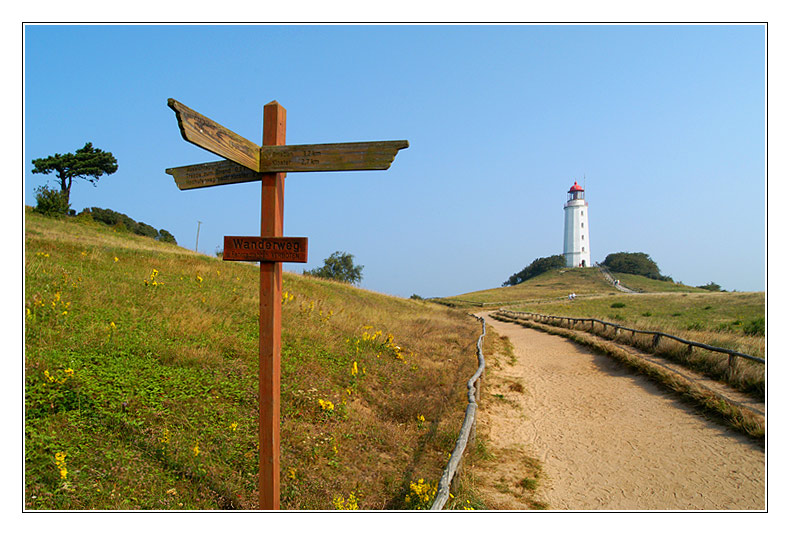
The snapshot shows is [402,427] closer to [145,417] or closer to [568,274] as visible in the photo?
[145,417]

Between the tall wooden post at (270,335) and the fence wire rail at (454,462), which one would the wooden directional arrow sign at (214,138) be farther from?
the fence wire rail at (454,462)

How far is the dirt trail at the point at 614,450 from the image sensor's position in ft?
17.6

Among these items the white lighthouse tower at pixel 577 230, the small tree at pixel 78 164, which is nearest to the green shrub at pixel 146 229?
the small tree at pixel 78 164

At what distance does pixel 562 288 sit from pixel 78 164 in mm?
70543

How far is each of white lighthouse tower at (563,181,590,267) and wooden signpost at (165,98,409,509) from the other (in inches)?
4079

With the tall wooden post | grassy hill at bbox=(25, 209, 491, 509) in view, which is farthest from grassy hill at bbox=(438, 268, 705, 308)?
the tall wooden post

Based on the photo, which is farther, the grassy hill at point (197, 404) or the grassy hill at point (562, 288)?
the grassy hill at point (562, 288)

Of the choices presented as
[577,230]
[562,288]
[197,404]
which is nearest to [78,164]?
[197,404]

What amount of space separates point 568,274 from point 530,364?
274ft

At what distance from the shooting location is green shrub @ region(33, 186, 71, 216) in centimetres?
2848

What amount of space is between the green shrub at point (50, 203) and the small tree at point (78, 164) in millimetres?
16176

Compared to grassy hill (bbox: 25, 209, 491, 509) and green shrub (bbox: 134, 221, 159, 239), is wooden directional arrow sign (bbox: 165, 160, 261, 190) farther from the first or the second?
green shrub (bbox: 134, 221, 159, 239)

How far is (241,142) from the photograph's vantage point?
3.68 metres

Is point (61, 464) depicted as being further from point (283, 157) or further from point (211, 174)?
point (283, 157)
